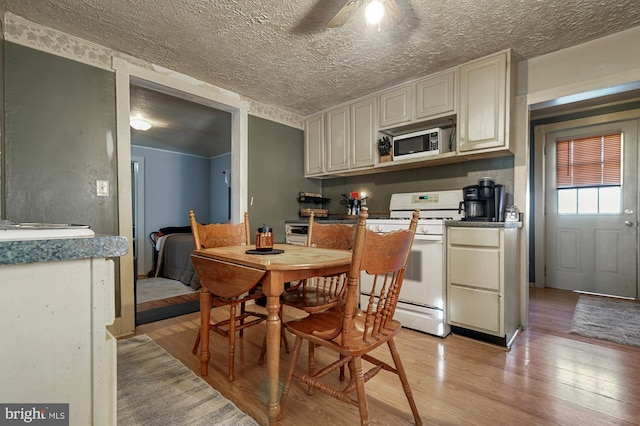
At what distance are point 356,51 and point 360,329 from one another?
2.13 m

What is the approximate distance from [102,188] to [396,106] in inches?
108

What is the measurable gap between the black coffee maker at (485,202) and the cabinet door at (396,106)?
0.97 meters

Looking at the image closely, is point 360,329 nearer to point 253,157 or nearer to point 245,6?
point 245,6

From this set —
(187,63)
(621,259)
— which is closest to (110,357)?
(187,63)

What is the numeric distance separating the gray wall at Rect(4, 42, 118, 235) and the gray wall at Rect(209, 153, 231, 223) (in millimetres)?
3853

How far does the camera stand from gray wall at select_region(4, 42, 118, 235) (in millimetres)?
1979

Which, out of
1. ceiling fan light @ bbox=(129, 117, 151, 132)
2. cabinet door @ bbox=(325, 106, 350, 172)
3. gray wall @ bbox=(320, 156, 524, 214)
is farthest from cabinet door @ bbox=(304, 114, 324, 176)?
ceiling fan light @ bbox=(129, 117, 151, 132)

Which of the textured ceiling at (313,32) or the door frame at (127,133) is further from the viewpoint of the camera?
the door frame at (127,133)

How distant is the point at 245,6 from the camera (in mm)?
1852

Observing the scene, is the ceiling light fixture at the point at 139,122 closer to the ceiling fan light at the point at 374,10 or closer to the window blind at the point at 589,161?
the ceiling fan light at the point at 374,10

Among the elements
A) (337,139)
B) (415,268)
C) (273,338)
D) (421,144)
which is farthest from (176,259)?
(421,144)

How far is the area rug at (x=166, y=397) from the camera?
134 cm

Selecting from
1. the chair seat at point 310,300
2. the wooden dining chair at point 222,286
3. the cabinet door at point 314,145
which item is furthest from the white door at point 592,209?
the wooden dining chair at point 222,286

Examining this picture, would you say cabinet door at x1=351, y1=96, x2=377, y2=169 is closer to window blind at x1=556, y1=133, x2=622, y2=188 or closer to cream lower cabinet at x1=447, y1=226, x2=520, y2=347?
cream lower cabinet at x1=447, y1=226, x2=520, y2=347
